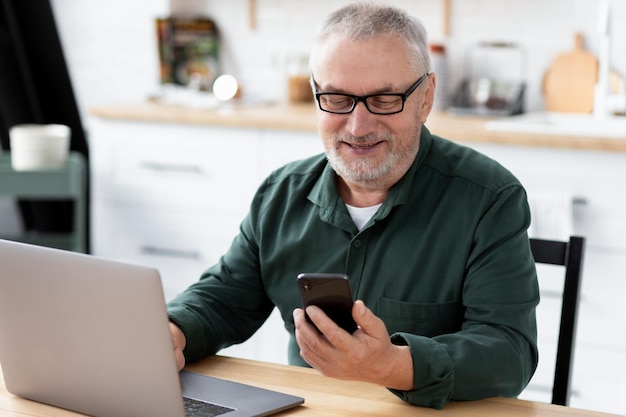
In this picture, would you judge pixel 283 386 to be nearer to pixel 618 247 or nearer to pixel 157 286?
pixel 157 286

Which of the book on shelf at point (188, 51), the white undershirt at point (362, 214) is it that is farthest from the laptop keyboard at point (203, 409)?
the book on shelf at point (188, 51)

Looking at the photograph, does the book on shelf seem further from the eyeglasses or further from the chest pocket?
the chest pocket

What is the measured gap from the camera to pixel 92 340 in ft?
4.49

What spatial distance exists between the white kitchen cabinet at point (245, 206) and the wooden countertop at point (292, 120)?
3 cm

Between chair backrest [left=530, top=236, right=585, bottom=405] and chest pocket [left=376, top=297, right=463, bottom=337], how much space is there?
189 millimetres

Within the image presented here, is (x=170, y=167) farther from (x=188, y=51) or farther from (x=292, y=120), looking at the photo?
(x=188, y=51)

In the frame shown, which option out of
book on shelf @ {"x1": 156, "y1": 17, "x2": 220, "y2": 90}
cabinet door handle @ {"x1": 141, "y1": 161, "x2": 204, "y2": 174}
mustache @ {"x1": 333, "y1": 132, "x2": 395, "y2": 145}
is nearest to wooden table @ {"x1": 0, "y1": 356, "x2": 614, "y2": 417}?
mustache @ {"x1": 333, "y1": 132, "x2": 395, "y2": 145}

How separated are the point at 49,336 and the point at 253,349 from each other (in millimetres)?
2194

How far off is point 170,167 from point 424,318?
205 centimetres

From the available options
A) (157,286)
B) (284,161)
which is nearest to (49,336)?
(157,286)

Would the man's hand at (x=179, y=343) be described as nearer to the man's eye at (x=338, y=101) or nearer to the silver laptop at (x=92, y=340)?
the silver laptop at (x=92, y=340)

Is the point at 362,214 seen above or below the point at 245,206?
above

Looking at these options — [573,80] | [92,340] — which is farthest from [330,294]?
[573,80]

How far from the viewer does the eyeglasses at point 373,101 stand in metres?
1.80
